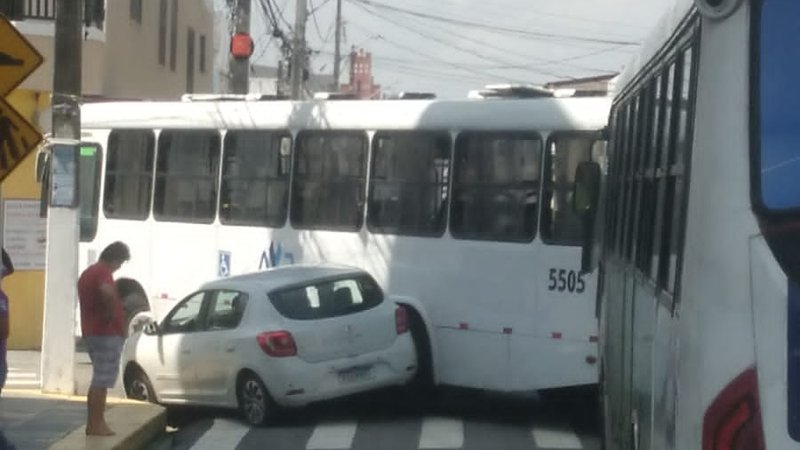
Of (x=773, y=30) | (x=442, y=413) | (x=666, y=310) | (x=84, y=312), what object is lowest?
(x=442, y=413)

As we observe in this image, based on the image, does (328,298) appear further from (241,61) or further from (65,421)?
(241,61)

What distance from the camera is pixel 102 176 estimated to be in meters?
19.9

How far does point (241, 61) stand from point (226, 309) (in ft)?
41.2

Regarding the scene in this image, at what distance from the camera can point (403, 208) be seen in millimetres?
16516

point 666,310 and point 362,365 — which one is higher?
point 666,310

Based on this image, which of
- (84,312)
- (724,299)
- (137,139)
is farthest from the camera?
(137,139)

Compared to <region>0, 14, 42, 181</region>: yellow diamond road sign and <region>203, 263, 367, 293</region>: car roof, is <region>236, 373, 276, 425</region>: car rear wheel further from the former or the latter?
<region>0, 14, 42, 181</region>: yellow diamond road sign

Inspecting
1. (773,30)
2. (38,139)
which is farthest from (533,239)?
(773,30)

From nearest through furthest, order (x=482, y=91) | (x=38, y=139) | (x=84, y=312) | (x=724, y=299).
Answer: (x=724, y=299) < (x=38, y=139) < (x=84, y=312) < (x=482, y=91)

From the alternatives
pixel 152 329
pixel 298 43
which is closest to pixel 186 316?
pixel 152 329

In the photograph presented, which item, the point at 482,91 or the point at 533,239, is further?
the point at 482,91

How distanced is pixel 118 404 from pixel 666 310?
11597 mm

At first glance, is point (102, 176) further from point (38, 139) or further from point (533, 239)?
point (38, 139)

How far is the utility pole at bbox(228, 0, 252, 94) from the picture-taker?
28094 millimetres
